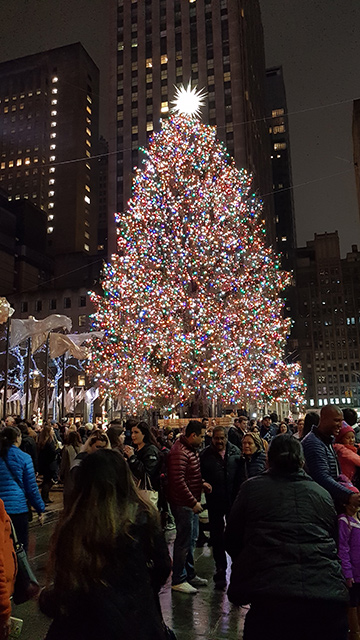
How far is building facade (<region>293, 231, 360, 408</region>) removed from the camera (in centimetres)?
12219

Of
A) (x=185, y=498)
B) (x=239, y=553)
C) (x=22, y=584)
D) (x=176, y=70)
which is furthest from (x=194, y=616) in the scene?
(x=176, y=70)

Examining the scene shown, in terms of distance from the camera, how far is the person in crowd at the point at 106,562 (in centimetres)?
196

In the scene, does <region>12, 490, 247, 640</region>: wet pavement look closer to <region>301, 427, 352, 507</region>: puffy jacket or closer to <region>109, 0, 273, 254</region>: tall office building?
<region>301, 427, 352, 507</region>: puffy jacket

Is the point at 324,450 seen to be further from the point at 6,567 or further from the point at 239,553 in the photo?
the point at 6,567

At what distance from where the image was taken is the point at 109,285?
1098 inches

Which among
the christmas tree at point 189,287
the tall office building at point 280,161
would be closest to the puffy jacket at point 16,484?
the christmas tree at point 189,287

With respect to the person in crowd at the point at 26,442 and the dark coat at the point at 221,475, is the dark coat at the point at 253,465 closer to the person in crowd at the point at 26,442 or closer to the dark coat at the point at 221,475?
the dark coat at the point at 221,475

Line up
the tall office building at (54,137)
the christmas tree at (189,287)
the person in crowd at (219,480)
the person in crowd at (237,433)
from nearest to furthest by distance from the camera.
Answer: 1. the person in crowd at (219,480)
2. the person in crowd at (237,433)
3. the christmas tree at (189,287)
4. the tall office building at (54,137)

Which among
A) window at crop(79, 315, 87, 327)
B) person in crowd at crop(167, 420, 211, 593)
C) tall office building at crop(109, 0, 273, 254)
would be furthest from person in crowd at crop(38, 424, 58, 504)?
tall office building at crop(109, 0, 273, 254)

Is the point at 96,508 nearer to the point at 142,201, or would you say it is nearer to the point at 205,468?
the point at 205,468

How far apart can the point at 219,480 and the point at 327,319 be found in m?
126

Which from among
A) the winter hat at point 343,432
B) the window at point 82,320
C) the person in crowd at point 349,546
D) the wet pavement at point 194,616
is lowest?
the wet pavement at point 194,616

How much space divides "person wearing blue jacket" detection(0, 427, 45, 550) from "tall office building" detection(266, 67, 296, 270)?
13149 cm

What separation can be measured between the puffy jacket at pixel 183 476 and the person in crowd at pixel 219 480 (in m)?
0.38
